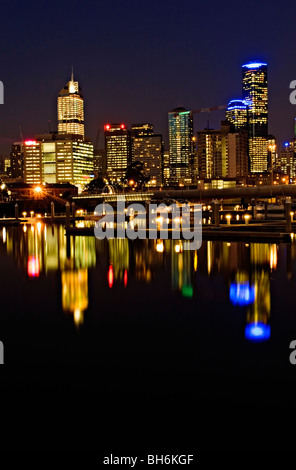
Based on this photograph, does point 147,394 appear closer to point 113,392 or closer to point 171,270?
point 113,392

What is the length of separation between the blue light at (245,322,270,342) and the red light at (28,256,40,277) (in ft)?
34.1

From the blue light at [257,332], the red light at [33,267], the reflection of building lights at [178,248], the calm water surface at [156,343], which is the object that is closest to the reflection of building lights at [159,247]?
the reflection of building lights at [178,248]

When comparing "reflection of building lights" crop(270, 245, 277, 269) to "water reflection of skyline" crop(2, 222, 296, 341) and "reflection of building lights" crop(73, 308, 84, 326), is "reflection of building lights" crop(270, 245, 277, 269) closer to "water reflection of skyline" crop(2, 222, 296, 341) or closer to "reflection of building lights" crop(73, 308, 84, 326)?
"water reflection of skyline" crop(2, 222, 296, 341)

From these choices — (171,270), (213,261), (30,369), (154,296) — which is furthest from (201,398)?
(213,261)

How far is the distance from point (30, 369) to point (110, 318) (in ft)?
12.4

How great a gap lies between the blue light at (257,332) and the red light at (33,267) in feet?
34.1

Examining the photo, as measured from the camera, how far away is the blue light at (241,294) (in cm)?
1445

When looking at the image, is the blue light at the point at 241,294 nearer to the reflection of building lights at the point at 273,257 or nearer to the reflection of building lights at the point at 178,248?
the reflection of building lights at the point at 273,257

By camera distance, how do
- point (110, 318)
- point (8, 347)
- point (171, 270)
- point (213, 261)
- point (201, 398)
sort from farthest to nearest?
point (213, 261), point (171, 270), point (110, 318), point (8, 347), point (201, 398)

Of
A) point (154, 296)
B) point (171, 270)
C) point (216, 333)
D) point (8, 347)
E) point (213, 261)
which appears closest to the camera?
point (8, 347)

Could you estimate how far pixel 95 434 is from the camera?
23.1 ft

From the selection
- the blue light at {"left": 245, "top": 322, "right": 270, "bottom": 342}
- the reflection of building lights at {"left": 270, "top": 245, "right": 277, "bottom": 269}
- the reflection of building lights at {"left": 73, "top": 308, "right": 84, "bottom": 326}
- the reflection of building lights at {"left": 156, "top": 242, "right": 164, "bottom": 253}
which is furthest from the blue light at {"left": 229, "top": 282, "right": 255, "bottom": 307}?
the reflection of building lights at {"left": 156, "top": 242, "right": 164, "bottom": 253}

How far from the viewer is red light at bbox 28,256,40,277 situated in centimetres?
2069

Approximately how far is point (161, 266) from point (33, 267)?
202 inches
